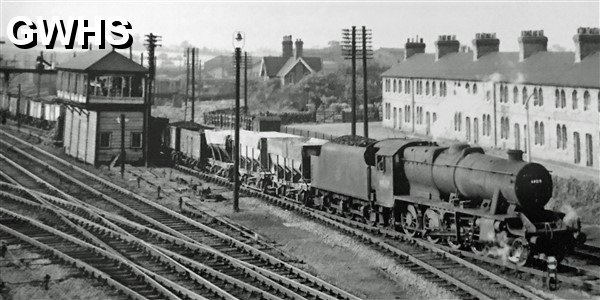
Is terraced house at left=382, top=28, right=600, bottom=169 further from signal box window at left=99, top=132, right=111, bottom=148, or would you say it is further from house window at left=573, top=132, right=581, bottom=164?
signal box window at left=99, top=132, right=111, bottom=148

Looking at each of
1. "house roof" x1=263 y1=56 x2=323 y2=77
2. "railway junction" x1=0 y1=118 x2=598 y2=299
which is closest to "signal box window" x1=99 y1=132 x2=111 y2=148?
"railway junction" x1=0 y1=118 x2=598 y2=299

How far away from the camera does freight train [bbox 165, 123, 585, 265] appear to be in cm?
1609

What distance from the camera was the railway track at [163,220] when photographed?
15.2m

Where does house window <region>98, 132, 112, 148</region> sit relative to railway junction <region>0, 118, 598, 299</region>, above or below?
above

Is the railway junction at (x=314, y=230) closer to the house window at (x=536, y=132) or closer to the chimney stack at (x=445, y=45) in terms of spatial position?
the house window at (x=536, y=132)

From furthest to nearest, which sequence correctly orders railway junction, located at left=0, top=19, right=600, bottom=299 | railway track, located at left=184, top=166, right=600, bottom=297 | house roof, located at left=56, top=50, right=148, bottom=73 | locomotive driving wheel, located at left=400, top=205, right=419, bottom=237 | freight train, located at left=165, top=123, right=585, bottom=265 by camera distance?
house roof, located at left=56, top=50, right=148, bottom=73 → locomotive driving wheel, located at left=400, top=205, right=419, bottom=237 → freight train, located at left=165, top=123, right=585, bottom=265 → railway junction, located at left=0, top=19, right=600, bottom=299 → railway track, located at left=184, top=166, right=600, bottom=297

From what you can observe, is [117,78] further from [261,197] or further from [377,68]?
[377,68]

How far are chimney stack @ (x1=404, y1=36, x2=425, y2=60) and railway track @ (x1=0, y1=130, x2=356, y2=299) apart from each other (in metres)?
32.7

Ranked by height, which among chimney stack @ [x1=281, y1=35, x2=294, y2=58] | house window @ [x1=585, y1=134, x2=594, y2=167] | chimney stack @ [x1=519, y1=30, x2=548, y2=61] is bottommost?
house window @ [x1=585, y1=134, x2=594, y2=167]

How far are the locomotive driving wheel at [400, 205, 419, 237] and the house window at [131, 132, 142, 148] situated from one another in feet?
75.9

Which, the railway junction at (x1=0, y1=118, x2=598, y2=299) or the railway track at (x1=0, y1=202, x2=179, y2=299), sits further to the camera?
the railway track at (x1=0, y1=202, x2=179, y2=299)

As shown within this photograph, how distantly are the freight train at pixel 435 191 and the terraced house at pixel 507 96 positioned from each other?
9.32 m

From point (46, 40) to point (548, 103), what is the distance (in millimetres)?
26654

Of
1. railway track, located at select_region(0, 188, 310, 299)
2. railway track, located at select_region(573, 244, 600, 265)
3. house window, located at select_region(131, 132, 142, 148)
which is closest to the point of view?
railway track, located at select_region(0, 188, 310, 299)
